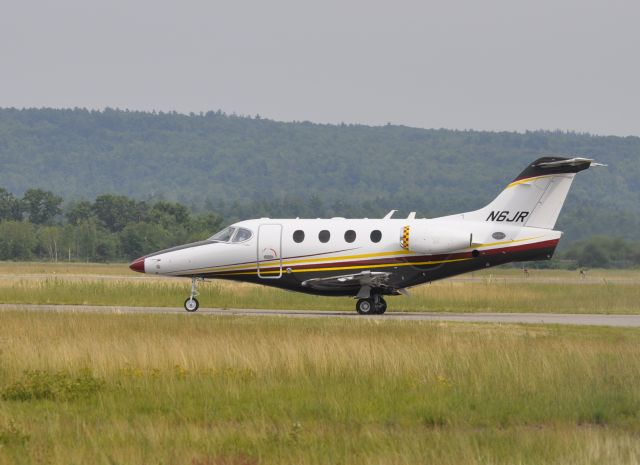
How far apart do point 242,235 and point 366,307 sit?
4.24m

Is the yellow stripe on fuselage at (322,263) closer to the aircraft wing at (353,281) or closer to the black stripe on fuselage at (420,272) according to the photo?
the black stripe on fuselage at (420,272)

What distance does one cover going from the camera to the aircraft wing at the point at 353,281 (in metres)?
33.4

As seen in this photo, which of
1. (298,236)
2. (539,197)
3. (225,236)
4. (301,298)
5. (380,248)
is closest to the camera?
(539,197)

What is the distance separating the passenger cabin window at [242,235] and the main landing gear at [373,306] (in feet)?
12.6

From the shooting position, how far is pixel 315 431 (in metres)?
14.5

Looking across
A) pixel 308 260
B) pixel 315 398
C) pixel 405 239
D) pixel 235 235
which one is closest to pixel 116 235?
pixel 235 235

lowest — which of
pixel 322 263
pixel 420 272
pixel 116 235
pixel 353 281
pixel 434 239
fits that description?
pixel 353 281

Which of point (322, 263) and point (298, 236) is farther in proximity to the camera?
point (298, 236)

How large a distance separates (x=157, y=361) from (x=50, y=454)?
661 cm

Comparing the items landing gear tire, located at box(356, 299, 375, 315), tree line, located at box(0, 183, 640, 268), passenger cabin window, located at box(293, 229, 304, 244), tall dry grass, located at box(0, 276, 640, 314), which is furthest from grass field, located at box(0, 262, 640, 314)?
tree line, located at box(0, 183, 640, 268)

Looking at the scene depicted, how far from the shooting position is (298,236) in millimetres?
34062

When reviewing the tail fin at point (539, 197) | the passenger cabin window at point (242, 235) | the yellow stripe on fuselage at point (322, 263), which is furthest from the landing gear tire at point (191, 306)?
the tail fin at point (539, 197)

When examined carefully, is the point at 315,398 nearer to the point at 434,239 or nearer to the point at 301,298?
the point at 434,239

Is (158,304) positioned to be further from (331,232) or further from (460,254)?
(460,254)
